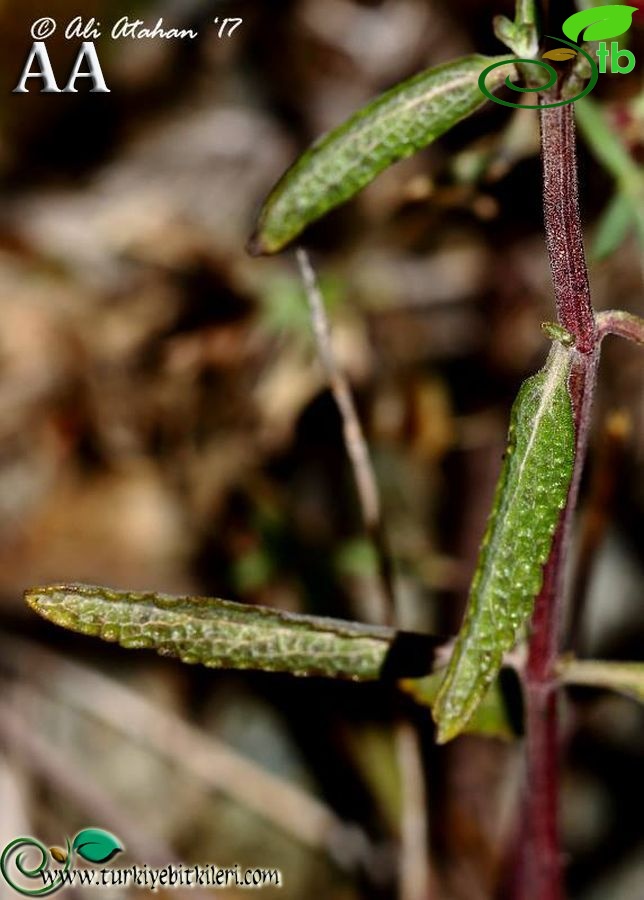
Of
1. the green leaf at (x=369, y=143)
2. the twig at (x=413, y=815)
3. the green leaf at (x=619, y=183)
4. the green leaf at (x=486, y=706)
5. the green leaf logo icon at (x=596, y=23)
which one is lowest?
the twig at (x=413, y=815)

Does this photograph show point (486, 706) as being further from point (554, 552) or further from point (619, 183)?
point (619, 183)

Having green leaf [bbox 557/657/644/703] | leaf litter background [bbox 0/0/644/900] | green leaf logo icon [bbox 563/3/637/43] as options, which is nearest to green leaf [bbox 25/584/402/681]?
green leaf [bbox 557/657/644/703]

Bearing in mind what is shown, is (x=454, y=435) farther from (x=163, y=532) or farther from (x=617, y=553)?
(x=163, y=532)

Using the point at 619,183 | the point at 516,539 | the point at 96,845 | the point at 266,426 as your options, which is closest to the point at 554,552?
the point at 516,539

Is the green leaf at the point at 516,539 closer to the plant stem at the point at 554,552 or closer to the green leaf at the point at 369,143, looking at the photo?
the plant stem at the point at 554,552

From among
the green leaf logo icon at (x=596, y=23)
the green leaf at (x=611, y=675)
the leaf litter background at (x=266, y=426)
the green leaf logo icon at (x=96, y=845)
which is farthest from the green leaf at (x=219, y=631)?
the green leaf logo icon at (x=96, y=845)

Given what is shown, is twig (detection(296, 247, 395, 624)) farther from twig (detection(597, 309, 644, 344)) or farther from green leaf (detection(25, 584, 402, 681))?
twig (detection(597, 309, 644, 344))
